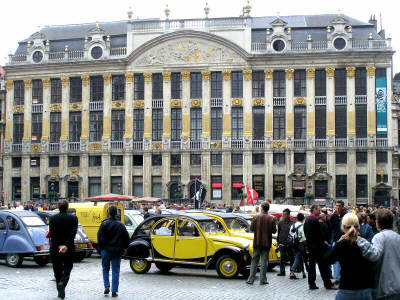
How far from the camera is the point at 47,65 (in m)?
58.5

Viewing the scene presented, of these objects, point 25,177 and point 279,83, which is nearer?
point 279,83

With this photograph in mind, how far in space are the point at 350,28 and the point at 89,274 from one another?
41.8m

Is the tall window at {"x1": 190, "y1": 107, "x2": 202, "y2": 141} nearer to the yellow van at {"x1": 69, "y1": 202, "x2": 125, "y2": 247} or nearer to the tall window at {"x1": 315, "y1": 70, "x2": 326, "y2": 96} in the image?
the tall window at {"x1": 315, "y1": 70, "x2": 326, "y2": 96}

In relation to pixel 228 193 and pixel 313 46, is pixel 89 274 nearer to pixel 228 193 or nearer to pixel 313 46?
pixel 228 193

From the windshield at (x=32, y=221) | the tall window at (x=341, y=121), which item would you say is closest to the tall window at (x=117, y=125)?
the tall window at (x=341, y=121)

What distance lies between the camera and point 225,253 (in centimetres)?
1717

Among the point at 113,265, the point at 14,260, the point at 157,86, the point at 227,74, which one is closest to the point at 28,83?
the point at 157,86

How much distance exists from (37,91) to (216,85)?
55.7 ft

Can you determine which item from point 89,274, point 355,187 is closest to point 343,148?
point 355,187

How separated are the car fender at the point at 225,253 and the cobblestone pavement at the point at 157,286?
1.42ft

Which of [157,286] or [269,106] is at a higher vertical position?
[269,106]

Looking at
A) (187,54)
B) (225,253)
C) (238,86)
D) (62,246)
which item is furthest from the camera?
(187,54)

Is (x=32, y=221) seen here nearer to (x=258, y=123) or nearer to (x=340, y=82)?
(x=258, y=123)

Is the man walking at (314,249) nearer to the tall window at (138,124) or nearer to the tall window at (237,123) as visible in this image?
the tall window at (237,123)
